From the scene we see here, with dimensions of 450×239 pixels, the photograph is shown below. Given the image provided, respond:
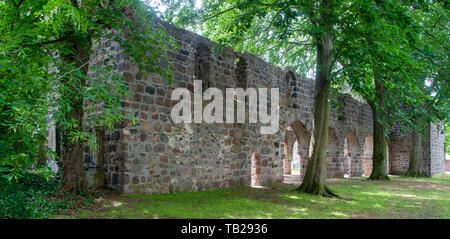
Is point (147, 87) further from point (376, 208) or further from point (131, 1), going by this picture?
point (376, 208)

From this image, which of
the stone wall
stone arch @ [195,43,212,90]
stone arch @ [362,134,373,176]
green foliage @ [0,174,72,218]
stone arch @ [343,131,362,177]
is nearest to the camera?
green foliage @ [0,174,72,218]

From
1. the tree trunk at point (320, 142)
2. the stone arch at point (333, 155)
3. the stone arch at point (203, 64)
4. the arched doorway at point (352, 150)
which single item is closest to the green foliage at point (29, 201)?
the stone arch at point (203, 64)

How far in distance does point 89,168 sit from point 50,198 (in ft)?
6.27

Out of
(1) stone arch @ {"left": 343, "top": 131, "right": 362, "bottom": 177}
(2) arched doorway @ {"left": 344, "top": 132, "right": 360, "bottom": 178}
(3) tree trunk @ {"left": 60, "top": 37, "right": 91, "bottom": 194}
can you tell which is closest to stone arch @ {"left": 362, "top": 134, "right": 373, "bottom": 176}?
(1) stone arch @ {"left": 343, "top": 131, "right": 362, "bottom": 177}

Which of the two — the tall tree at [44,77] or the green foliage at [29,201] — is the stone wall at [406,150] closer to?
the tall tree at [44,77]

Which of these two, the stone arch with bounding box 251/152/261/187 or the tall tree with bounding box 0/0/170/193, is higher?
the tall tree with bounding box 0/0/170/193

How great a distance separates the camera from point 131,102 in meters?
7.54

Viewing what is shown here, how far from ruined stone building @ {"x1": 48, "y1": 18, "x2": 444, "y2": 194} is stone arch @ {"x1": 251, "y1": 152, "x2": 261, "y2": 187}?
3 cm

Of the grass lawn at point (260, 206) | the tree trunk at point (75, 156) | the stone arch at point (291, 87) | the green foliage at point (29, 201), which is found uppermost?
the stone arch at point (291, 87)

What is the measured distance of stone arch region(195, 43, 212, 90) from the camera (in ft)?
31.3

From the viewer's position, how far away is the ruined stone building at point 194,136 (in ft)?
24.8

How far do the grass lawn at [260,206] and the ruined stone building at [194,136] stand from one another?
17.7 inches

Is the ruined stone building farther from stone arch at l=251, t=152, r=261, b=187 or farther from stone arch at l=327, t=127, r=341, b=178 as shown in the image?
stone arch at l=327, t=127, r=341, b=178

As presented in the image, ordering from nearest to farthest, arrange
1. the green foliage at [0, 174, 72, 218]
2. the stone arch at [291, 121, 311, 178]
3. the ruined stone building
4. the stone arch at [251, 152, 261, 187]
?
the green foliage at [0, 174, 72, 218]
the ruined stone building
the stone arch at [251, 152, 261, 187]
the stone arch at [291, 121, 311, 178]
